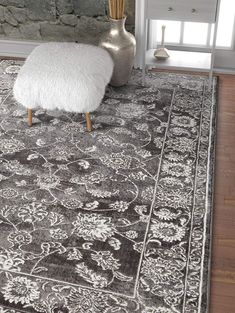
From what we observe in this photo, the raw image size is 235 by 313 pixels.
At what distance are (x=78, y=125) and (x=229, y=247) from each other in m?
1.15

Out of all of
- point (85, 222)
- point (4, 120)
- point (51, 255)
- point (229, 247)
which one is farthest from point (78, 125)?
point (229, 247)

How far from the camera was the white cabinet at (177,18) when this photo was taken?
8.82ft

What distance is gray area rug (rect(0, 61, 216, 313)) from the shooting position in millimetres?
1718

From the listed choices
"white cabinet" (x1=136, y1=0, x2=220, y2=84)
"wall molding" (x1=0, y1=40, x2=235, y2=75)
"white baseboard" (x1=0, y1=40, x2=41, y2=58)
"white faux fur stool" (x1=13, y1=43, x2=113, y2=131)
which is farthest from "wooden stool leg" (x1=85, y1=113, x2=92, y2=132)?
"white baseboard" (x1=0, y1=40, x2=41, y2=58)

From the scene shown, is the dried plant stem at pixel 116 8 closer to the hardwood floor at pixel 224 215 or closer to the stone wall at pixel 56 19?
the stone wall at pixel 56 19

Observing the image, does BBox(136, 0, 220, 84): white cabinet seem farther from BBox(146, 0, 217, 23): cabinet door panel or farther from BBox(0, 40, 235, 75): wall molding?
BBox(0, 40, 235, 75): wall molding

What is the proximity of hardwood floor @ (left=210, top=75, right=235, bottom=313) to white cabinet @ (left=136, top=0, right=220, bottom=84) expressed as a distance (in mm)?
273

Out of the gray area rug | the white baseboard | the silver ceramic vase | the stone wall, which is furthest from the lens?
the white baseboard

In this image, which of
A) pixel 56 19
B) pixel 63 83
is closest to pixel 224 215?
pixel 63 83

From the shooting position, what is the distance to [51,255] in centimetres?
185

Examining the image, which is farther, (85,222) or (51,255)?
(85,222)

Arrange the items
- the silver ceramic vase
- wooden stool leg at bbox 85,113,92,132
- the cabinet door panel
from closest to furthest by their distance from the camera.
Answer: wooden stool leg at bbox 85,113,92,132
the cabinet door panel
the silver ceramic vase

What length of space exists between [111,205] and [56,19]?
1.66 meters

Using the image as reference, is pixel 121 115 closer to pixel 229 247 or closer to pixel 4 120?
pixel 4 120
